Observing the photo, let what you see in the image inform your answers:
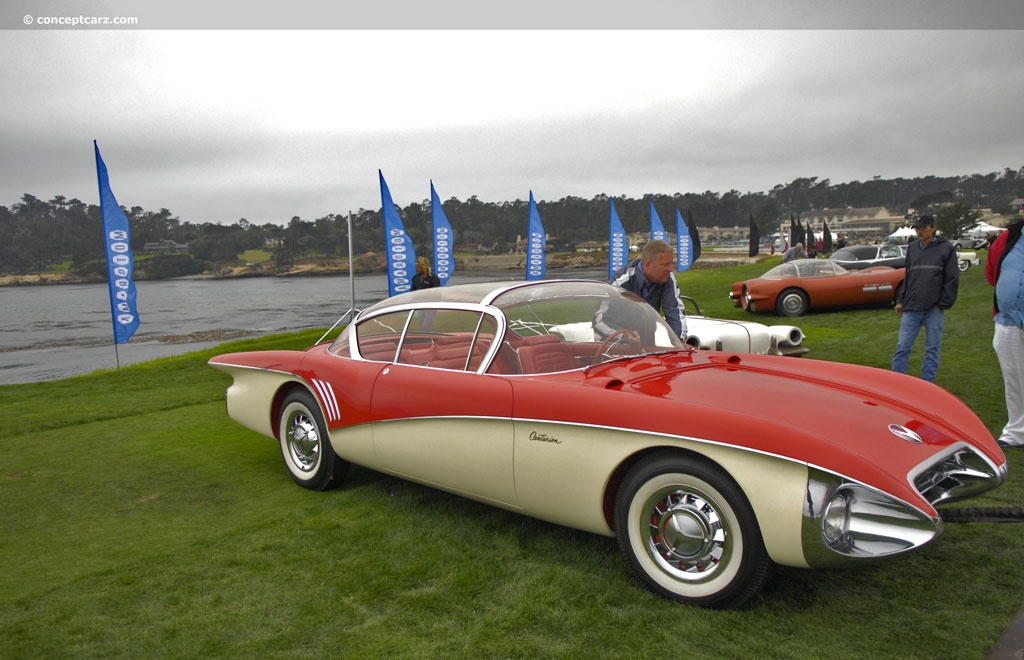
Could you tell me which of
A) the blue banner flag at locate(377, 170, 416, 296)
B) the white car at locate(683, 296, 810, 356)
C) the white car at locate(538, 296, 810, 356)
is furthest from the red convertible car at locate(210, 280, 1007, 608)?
the blue banner flag at locate(377, 170, 416, 296)

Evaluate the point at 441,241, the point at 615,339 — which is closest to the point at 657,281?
the point at 615,339

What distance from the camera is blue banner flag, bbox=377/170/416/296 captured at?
17812 mm

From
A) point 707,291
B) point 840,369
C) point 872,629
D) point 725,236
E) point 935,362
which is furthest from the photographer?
point 725,236

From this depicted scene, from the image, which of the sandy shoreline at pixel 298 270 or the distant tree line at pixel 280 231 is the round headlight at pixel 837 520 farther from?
the sandy shoreline at pixel 298 270

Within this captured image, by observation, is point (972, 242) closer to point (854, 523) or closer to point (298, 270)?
point (854, 523)

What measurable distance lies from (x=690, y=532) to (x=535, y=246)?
2172cm

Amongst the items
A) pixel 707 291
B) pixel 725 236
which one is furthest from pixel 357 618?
pixel 725 236

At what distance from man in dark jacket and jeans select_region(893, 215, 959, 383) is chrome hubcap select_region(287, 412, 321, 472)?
5.92 m

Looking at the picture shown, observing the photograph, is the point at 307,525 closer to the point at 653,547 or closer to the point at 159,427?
the point at 653,547

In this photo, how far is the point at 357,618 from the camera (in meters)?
2.97

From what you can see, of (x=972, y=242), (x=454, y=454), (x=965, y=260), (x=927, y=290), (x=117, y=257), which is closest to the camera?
(x=454, y=454)

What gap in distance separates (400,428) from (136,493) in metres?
2.30

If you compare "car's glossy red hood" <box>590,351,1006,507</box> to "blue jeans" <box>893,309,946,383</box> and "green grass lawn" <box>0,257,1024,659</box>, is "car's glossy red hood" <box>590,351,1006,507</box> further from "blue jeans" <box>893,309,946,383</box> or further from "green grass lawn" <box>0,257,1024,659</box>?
"blue jeans" <box>893,309,946,383</box>

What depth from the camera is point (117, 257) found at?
47.8ft
